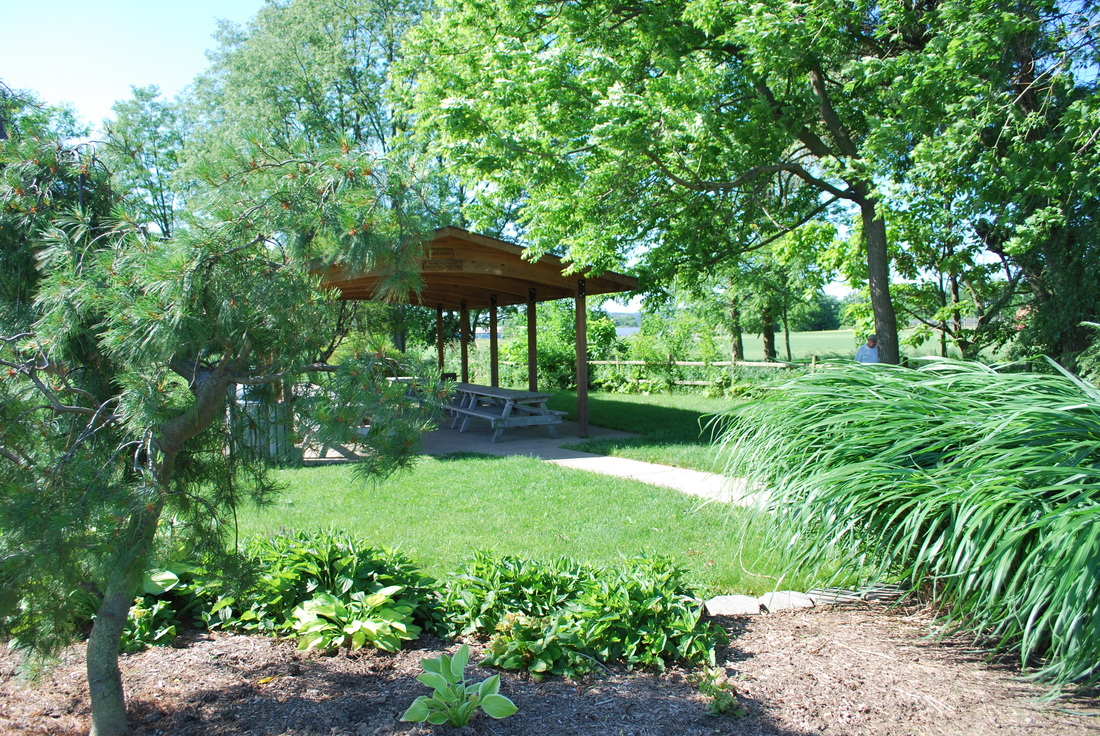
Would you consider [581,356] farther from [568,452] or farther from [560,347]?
[560,347]

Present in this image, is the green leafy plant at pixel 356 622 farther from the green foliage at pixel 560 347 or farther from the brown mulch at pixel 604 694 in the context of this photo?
the green foliage at pixel 560 347

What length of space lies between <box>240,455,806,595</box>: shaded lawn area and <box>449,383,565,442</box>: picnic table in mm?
2815

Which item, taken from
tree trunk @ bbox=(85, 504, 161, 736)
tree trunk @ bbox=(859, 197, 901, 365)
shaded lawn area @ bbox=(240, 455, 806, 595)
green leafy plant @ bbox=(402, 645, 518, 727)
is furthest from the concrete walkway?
tree trunk @ bbox=(859, 197, 901, 365)

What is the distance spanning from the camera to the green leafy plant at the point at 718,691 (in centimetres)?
255

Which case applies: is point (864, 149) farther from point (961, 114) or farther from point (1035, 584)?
point (1035, 584)

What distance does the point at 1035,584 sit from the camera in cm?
230

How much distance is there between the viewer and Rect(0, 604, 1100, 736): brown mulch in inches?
96.5


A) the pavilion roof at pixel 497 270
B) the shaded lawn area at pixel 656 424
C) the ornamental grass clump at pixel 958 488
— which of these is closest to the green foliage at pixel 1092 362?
the shaded lawn area at pixel 656 424

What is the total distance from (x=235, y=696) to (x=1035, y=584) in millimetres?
2926

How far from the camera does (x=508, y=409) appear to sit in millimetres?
10867

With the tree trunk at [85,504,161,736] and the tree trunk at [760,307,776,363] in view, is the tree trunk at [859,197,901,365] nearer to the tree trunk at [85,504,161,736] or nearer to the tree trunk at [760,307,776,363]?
the tree trunk at [85,504,161,736]

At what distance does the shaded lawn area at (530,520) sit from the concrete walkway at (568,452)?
42cm

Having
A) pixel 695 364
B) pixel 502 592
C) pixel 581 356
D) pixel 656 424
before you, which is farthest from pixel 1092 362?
pixel 695 364

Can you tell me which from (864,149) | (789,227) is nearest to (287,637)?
(864,149)
